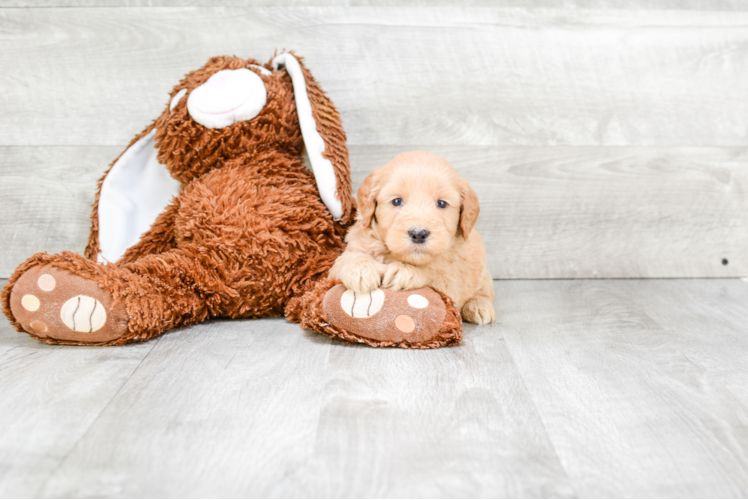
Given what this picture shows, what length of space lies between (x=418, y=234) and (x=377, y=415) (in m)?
0.33

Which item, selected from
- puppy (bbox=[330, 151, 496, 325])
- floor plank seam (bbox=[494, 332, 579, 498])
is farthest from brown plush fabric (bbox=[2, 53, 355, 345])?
floor plank seam (bbox=[494, 332, 579, 498])

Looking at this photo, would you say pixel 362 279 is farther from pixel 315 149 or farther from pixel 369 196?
pixel 315 149

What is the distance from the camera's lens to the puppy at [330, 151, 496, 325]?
1.07 metres

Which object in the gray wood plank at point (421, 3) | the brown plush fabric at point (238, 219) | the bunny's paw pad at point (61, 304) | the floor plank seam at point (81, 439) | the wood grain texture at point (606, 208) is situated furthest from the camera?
the wood grain texture at point (606, 208)

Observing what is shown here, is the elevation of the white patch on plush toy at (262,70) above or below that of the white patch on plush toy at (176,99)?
above

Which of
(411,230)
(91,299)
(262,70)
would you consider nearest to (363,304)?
(411,230)

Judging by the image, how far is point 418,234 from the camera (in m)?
1.05

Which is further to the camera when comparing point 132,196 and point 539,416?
point 132,196

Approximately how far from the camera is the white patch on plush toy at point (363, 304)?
1.08m

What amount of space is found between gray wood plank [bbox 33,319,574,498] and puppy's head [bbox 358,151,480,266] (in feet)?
0.65

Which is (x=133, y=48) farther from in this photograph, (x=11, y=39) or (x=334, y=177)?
(x=334, y=177)

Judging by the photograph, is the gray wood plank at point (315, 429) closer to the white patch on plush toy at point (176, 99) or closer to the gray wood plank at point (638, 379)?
the gray wood plank at point (638, 379)

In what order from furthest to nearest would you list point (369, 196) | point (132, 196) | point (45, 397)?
point (132, 196), point (369, 196), point (45, 397)

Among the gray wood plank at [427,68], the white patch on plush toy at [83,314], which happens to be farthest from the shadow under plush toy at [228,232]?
the gray wood plank at [427,68]
